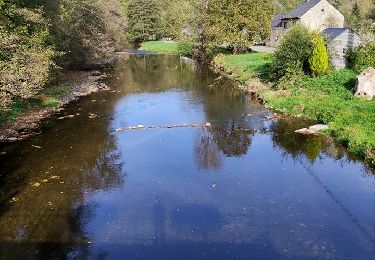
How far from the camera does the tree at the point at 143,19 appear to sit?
90312 millimetres

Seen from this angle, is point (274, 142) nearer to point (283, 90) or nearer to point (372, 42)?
point (283, 90)

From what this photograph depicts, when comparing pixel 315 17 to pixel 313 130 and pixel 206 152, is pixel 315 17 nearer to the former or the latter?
pixel 313 130

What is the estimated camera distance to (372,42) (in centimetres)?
3198

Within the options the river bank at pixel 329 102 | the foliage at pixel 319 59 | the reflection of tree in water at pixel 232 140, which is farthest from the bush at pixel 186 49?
the reflection of tree in water at pixel 232 140

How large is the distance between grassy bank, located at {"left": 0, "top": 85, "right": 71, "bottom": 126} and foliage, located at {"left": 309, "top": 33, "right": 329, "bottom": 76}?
67.7ft

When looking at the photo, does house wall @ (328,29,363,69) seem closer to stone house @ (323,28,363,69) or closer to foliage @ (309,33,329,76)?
stone house @ (323,28,363,69)

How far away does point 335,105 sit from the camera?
25.0 m

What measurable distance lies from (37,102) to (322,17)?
4813cm

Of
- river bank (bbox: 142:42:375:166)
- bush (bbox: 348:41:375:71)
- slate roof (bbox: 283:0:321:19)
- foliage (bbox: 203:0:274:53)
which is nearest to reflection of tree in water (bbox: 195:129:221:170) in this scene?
river bank (bbox: 142:42:375:166)

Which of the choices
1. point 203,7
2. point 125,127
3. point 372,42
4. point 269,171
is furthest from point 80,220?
point 203,7

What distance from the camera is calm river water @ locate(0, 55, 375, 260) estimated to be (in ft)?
39.6

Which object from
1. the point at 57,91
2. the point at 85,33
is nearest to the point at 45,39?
the point at 57,91

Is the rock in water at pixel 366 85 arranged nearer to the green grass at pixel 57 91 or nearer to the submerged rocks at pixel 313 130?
the submerged rocks at pixel 313 130

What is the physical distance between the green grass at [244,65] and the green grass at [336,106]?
283 inches
